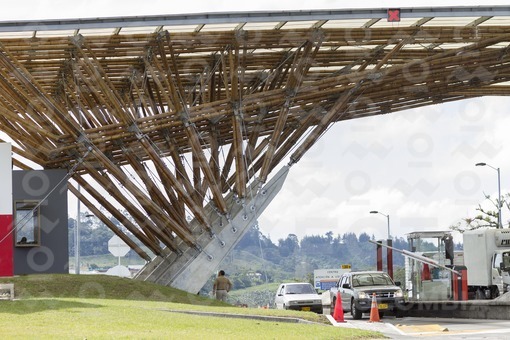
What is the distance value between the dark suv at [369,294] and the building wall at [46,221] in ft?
33.8

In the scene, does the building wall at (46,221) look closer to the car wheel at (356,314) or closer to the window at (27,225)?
the window at (27,225)

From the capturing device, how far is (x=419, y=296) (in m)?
39.7

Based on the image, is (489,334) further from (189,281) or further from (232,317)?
(189,281)

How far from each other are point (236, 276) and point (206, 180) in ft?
231

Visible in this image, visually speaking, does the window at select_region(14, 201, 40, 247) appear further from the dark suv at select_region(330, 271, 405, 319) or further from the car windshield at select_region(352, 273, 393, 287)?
the car windshield at select_region(352, 273, 393, 287)

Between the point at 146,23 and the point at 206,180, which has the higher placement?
the point at 146,23

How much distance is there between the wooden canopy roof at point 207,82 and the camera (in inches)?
1359

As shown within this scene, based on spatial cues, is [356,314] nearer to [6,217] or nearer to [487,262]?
[487,262]

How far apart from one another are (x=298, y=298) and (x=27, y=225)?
10.5 meters

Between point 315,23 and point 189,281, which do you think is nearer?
point 315,23

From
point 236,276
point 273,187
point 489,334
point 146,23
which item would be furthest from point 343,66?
point 236,276

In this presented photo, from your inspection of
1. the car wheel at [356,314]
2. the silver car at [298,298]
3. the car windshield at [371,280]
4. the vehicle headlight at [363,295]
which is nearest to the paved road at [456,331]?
the car wheel at [356,314]

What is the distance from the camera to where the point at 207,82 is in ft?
131

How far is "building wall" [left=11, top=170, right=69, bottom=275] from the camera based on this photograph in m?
36.7
